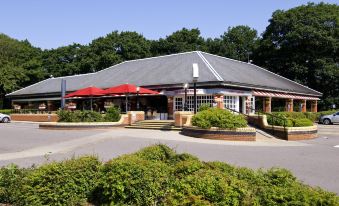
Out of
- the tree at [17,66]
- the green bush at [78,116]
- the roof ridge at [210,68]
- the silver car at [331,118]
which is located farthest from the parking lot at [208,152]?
the tree at [17,66]

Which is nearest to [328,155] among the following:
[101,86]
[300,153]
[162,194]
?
[300,153]

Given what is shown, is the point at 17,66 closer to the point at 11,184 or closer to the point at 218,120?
the point at 218,120

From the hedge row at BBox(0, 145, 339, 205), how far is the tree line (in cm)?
4578

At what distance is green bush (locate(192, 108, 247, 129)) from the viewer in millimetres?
18109

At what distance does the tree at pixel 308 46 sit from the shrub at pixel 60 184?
46182 millimetres

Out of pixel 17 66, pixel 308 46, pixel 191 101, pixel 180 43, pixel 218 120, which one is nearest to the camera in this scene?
pixel 218 120

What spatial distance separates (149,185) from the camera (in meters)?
5.25

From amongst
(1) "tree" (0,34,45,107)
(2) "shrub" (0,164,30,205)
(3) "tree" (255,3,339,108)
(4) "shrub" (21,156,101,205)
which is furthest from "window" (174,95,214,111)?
(1) "tree" (0,34,45,107)

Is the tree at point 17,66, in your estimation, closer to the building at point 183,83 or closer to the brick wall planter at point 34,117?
the building at point 183,83

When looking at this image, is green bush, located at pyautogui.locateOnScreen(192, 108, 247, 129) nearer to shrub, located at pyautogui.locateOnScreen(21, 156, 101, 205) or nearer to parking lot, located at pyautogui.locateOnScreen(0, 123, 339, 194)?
parking lot, located at pyautogui.locateOnScreen(0, 123, 339, 194)

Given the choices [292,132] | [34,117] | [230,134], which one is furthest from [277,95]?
[34,117]

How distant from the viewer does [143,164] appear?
5.49 metres

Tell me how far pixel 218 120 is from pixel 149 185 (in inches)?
522

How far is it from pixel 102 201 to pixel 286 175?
2691mm
